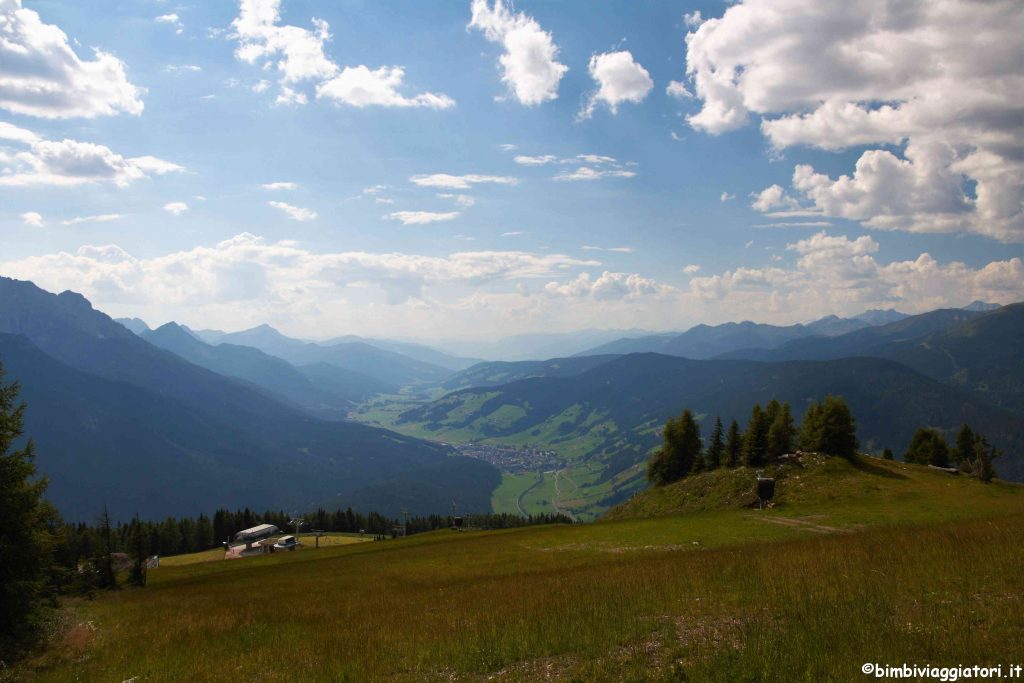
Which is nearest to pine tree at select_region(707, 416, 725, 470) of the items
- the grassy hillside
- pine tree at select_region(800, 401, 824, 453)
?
the grassy hillside

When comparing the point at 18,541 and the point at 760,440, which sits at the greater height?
the point at 18,541

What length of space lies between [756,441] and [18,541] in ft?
217

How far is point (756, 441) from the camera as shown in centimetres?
6469

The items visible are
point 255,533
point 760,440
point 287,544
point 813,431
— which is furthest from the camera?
point 255,533

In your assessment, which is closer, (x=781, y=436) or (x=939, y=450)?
(x=781, y=436)

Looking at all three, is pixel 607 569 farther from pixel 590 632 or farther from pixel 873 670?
pixel 873 670

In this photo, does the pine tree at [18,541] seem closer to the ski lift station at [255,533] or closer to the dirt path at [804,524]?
the dirt path at [804,524]

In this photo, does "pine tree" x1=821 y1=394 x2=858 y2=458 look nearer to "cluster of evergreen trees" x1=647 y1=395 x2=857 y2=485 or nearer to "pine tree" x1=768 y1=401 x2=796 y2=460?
"cluster of evergreen trees" x1=647 y1=395 x2=857 y2=485

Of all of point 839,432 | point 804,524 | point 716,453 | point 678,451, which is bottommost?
point 716,453

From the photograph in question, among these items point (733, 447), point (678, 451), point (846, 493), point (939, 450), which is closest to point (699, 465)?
point (678, 451)

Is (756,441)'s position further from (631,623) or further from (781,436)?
(631,623)

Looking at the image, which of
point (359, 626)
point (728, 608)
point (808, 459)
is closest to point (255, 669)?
point (359, 626)

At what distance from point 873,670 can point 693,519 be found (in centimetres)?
3858

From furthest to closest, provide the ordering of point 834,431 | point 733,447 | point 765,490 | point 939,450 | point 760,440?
1. point 939,450
2. point 733,447
3. point 760,440
4. point 834,431
5. point 765,490
